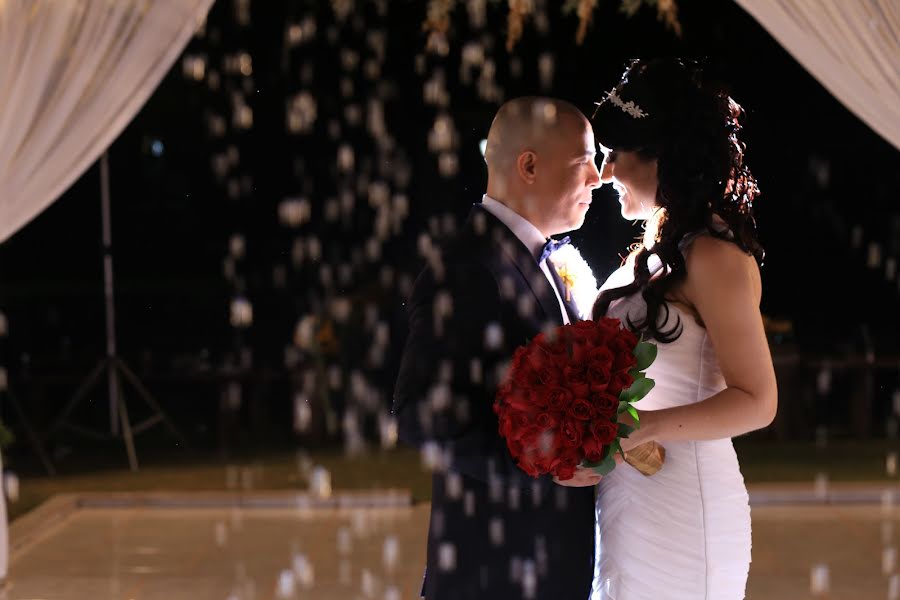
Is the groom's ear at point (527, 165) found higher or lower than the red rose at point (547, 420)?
higher

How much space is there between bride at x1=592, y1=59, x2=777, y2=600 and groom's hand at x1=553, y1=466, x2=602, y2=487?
18 centimetres

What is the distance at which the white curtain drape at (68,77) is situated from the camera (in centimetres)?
429

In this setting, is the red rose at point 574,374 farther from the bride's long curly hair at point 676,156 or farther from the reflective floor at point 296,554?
the reflective floor at point 296,554

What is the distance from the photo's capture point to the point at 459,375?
1.99 m

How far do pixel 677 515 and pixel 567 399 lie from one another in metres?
0.44

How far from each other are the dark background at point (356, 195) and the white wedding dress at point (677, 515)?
5723 millimetres

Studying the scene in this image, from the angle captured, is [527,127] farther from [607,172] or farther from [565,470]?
[565,470]

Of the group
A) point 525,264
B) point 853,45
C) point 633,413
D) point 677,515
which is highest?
point 853,45

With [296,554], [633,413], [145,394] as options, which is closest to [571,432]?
[633,413]

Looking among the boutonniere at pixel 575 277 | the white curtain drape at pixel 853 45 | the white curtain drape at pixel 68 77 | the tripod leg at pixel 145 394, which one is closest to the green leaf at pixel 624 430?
the boutonniere at pixel 575 277

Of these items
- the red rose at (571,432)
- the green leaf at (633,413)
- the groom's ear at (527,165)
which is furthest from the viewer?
the groom's ear at (527,165)

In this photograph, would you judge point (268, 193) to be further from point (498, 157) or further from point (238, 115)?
point (498, 157)

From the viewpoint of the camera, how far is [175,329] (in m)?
14.4

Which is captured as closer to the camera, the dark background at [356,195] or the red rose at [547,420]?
the red rose at [547,420]
